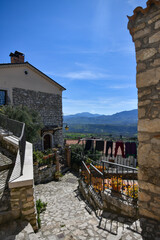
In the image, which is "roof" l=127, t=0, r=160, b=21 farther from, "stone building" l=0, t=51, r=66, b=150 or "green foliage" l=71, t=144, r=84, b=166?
"stone building" l=0, t=51, r=66, b=150

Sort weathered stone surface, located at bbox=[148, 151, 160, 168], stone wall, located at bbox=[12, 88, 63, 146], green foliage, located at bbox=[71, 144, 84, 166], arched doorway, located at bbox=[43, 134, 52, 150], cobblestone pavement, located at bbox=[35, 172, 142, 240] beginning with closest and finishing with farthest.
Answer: weathered stone surface, located at bbox=[148, 151, 160, 168], cobblestone pavement, located at bbox=[35, 172, 142, 240], green foliage, located at bbox=[71, 144, 84, 166], stone wall, located at bbox=[12, 88, 63, 146], arched doorway, located at bbox=[43, 134, 52, 150]

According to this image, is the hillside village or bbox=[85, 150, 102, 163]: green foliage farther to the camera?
bbox=[85, 150, 102, 163]: green foliage

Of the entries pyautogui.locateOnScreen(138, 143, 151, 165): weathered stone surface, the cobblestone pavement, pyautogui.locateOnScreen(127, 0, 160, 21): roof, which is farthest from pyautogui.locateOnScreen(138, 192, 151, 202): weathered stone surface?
pyautogui.locateOnScreen(127, 0, 160, 21): roof

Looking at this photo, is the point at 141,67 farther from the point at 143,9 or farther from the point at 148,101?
Answer: the point at 143,9

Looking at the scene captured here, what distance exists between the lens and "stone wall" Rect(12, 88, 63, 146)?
43.1 ft

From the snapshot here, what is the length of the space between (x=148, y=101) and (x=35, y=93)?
524 inches

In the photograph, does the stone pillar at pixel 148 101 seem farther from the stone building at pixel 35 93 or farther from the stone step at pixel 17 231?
the stone building at pixel 35 93

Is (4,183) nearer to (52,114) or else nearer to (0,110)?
(0,110)

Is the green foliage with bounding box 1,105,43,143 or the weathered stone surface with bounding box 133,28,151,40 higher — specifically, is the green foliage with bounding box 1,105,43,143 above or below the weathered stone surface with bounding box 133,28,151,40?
below

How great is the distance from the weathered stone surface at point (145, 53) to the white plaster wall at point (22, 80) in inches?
478

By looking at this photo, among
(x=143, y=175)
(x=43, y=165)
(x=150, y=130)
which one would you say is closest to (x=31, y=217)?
(x=143, y=175)

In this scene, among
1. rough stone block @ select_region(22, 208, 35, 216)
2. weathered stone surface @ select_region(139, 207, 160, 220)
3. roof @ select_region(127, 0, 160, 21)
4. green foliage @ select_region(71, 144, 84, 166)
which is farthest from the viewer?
green foliage @ select_region(71, 144, 84, 166)

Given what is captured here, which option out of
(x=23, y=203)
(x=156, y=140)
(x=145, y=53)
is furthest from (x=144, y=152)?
(x=23, y=203)

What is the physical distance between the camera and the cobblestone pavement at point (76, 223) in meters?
3.11
